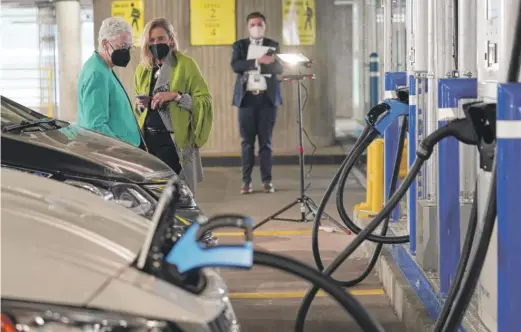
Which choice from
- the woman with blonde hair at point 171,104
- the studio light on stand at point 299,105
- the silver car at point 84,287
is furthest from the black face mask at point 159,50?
the silver car at point 84,287

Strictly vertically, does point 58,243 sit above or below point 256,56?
below

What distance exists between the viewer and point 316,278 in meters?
1.79

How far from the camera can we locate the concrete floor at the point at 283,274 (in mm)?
4781

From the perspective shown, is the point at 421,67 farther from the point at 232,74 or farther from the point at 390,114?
the point at 232,74

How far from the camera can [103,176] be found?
4.24 m

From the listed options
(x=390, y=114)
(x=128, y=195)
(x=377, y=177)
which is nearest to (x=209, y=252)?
(x=128, y=195)

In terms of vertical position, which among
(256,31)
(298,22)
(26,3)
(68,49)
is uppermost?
(26,3)

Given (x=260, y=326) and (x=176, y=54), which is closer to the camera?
(x=260, y=326)

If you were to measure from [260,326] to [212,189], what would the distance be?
5294 millimetres

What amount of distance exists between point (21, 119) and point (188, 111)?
1607 millimetres

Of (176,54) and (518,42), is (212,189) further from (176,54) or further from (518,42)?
(518,42)

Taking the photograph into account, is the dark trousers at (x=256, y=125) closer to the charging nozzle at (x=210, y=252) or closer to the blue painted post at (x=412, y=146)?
the blue painted post at (x=412, y=146)

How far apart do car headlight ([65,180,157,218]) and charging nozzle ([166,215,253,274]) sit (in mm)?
2599

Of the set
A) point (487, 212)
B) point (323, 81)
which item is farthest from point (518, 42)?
point (323, 81)
